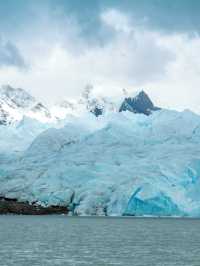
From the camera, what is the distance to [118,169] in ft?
383

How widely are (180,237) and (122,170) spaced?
45511mm

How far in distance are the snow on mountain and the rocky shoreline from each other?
A: 3.16 meters

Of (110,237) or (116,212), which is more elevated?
(116,212)

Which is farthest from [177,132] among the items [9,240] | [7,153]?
[9,240]

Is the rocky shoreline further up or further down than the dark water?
further up

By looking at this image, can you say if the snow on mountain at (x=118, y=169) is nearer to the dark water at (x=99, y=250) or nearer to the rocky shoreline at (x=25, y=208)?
the rocky shoreline at (x=25, y=208)

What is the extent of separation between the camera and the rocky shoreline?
123312 mm

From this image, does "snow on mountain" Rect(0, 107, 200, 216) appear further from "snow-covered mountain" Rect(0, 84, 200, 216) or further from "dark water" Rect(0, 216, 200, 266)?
"dark water" Rect(0, 216, 200, 266)

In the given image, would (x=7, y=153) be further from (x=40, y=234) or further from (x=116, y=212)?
(x=40, y=234)

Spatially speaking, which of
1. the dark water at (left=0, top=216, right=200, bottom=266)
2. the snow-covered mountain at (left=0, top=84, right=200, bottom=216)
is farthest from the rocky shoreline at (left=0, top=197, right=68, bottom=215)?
the dark water at (left=0, top=216, right=200, bottom=266)

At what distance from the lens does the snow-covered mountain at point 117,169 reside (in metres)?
106

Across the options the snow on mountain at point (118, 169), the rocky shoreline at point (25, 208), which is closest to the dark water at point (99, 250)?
the snow on mountain at point (118, 169)

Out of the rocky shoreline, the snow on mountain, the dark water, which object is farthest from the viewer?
the rocky shoreline

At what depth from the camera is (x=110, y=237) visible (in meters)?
70.6
